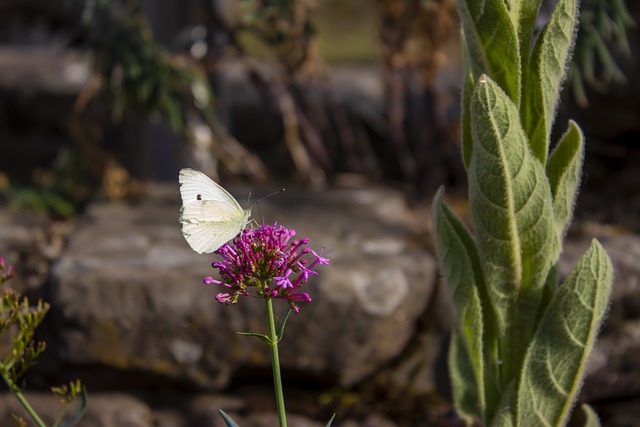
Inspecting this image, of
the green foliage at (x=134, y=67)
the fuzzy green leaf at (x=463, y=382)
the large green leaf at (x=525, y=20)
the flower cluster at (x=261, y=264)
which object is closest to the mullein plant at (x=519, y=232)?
the large green leaf at (x=525, y=20)

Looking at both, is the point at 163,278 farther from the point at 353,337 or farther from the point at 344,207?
the point at 344,207

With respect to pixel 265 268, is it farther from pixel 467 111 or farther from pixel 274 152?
pixel 274 152

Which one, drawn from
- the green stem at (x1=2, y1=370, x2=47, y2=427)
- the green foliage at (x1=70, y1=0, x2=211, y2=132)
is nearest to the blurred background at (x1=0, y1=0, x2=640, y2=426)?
the green foliage at (x1=70, y1=0, x2=211, y2=132)

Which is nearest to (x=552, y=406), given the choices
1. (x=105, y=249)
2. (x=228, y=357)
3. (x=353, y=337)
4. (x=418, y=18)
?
(x=353, y=337)

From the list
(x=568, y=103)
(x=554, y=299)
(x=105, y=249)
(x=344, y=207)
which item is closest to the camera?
(x=554, y=299)

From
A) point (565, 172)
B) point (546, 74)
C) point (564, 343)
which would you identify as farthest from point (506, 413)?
point (546, 74)

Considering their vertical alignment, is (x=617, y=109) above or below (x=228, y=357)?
above
